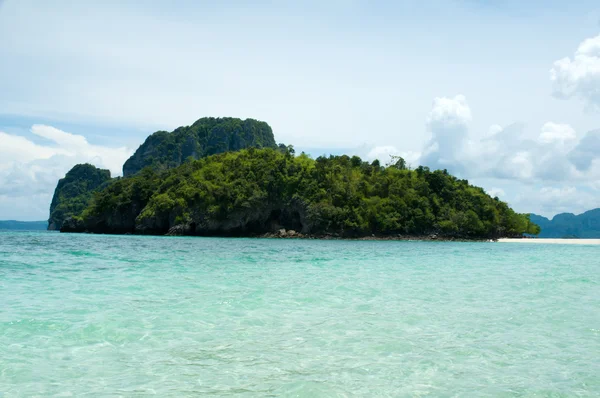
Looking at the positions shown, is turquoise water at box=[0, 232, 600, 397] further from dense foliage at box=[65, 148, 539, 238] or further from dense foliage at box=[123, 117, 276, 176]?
dense foliage at box=[123, 117, 276, 176]

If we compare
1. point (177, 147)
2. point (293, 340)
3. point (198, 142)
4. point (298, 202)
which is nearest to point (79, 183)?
point (177, 147)

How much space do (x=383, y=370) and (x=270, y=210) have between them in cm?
6254

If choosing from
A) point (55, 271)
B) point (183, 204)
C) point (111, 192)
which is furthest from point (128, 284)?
point (111, 192)

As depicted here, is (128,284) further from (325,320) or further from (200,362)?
(200,362)

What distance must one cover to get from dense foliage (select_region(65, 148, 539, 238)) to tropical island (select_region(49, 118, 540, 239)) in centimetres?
14

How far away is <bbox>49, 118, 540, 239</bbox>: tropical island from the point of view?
64.4m

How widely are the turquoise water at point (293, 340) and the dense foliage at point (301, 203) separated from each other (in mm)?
53062

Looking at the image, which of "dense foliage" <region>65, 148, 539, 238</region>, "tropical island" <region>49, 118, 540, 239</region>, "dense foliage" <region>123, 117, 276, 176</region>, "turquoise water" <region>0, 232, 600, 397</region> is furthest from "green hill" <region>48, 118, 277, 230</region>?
"turquoise water" <region>0, 232, 600, 397</region>

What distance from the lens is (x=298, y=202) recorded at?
6556 cm

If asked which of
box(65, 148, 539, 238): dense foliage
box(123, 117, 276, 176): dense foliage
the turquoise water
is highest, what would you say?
box(123, 117, 276, 176): dense foliage

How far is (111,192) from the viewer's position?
73750 mm

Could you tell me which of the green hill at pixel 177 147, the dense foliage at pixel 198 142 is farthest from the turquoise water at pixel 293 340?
the dense foliage at pixel 198 142

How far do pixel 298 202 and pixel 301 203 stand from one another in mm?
579

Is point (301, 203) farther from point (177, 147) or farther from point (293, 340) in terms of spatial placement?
point (177, 147)
